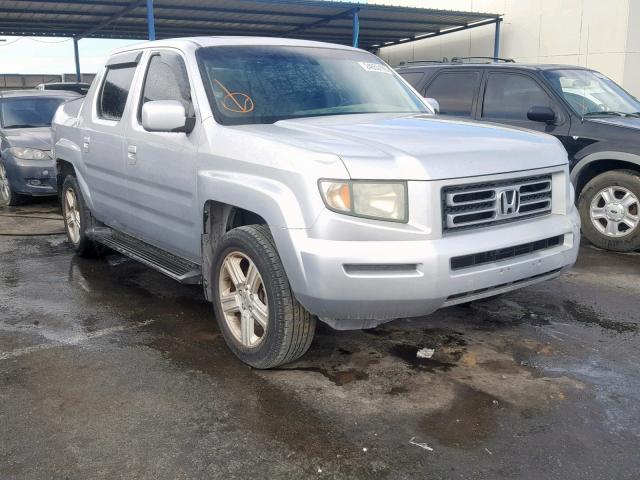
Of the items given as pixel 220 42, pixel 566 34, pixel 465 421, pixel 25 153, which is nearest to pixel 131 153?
pixel 220 42

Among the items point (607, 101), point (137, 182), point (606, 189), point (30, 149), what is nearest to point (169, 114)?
point (137, 182)

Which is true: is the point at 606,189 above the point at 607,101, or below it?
below

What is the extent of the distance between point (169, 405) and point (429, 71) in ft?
18.8

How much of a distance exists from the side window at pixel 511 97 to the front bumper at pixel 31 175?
5.81 m

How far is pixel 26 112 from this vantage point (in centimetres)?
980

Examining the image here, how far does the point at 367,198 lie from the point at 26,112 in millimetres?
8395

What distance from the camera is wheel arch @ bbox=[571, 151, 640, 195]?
6.17m

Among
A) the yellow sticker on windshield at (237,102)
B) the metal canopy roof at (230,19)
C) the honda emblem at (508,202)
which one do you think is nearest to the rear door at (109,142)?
the yellow sticker on windshield at (237,102)

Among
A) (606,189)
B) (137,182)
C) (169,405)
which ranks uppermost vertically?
(137,182)

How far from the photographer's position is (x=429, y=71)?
25.4ft

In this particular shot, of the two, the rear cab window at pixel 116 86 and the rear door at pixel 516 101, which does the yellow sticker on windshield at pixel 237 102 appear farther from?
the rear door at pixel 516 101

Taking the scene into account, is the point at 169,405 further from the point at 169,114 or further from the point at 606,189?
the point at 606,189

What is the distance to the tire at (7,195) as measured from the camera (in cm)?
908

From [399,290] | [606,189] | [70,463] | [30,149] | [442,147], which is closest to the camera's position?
[70,463]
